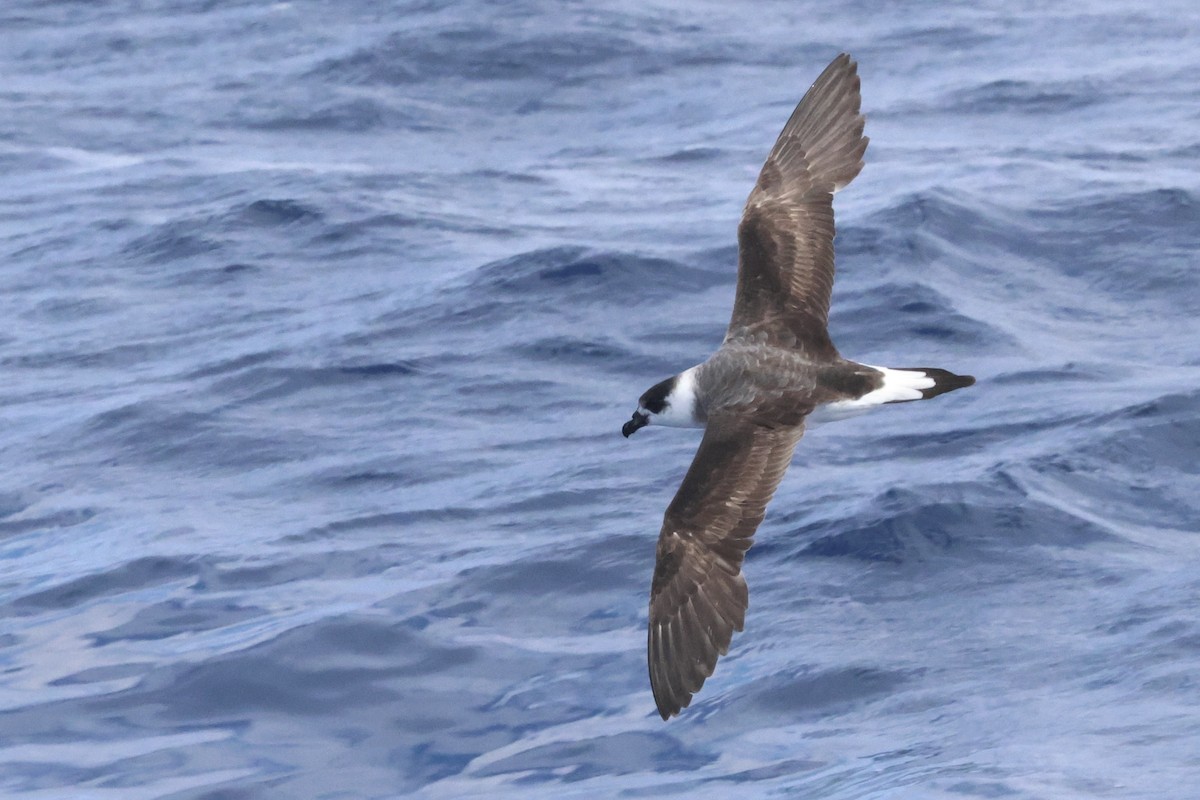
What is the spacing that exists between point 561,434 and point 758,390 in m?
3.30

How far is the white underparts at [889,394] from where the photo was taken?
8.00 metres

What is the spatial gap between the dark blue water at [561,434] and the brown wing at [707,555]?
0.84m

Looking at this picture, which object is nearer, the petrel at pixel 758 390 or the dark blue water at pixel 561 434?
the petrel at pixel 758 390

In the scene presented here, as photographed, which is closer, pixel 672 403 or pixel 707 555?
pixel 707 555

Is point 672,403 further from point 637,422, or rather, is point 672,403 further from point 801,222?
point 801,222

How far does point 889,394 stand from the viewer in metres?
8.06

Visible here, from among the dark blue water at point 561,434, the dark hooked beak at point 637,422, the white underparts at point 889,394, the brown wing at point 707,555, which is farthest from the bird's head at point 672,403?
the dark blue water at point 561,434

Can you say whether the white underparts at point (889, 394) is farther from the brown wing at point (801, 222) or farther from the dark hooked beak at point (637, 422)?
the dark hooked beak at point (637, 422)

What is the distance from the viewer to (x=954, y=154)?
16.7 metres

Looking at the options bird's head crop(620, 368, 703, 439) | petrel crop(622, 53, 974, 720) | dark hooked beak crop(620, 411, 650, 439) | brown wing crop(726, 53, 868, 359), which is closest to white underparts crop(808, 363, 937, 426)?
petrel crop(622, 53, 974, 720)

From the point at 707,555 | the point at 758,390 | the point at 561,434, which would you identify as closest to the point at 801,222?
→ the point at 758,390

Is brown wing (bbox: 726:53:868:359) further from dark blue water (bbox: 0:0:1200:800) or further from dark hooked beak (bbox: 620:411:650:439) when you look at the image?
dark blue water (bbox: 0:0:1200:800)

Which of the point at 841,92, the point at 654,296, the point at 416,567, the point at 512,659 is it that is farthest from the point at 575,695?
the point at 654,296

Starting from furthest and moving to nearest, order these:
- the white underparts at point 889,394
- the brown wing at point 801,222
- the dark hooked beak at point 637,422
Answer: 1. the brown wing at point 801,222
2. the dark hooked beak at point 637,422
3. the white underparts at point 889,394
